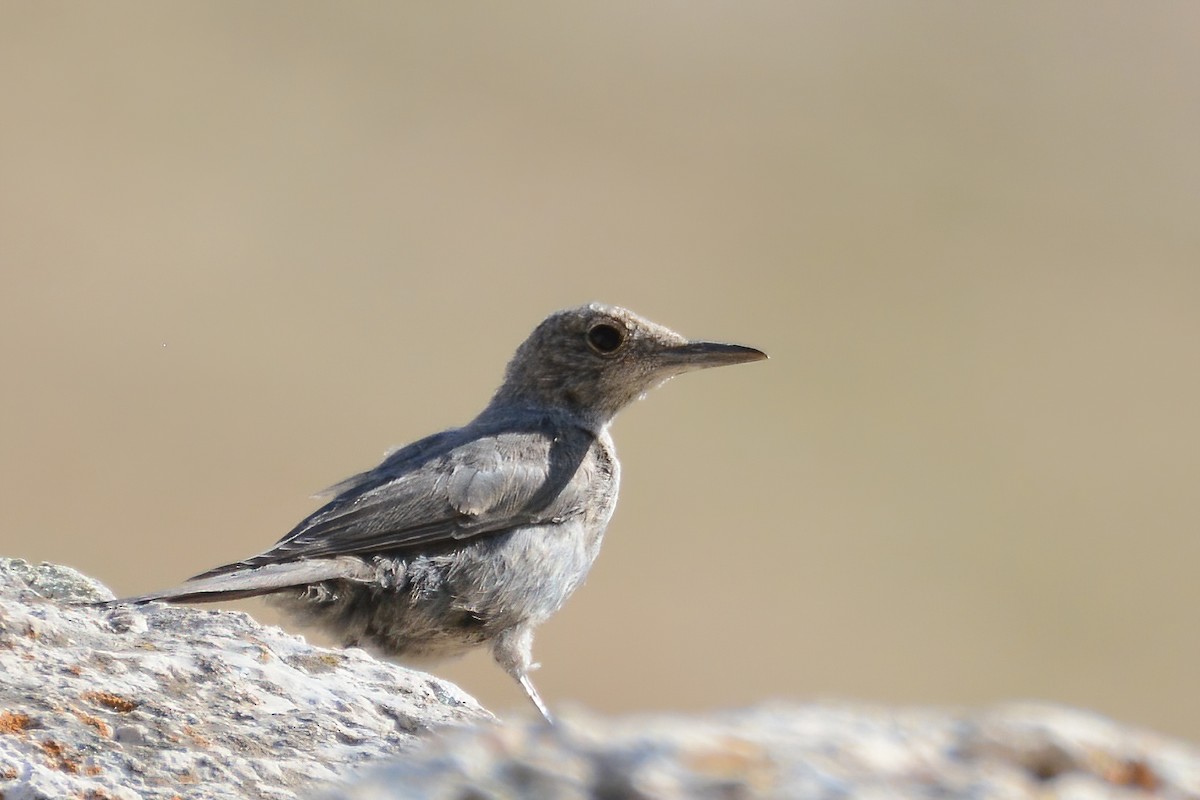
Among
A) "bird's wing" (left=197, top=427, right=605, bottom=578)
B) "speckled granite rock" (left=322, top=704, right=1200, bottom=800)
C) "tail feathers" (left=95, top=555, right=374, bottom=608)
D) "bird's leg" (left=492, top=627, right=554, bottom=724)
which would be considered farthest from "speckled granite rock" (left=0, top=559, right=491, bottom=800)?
"bird's leg" (left=492, top=627, right=554, bottom=724)

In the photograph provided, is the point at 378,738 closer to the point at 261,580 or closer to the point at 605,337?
the point at 261,580

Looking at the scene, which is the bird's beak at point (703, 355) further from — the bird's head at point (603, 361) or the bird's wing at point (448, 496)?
the bird's wing at point (448, 496)

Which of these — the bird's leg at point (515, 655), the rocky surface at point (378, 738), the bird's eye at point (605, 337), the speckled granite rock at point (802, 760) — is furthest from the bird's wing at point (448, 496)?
the speckled granite rock at point (802, 760)

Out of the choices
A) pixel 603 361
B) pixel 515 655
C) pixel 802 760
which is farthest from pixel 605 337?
pixel 802 760

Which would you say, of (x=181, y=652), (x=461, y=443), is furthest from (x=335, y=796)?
(x=461, y=443)

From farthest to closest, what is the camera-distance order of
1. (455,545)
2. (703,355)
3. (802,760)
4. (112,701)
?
(703,355) < (455,545) < (112,701) < (802,760)

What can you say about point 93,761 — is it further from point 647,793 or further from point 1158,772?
point 1158,772

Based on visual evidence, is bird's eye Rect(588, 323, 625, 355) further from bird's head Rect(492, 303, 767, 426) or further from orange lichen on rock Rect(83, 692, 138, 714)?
orange lichen on rock Rect(83, 692, 138, 714)
